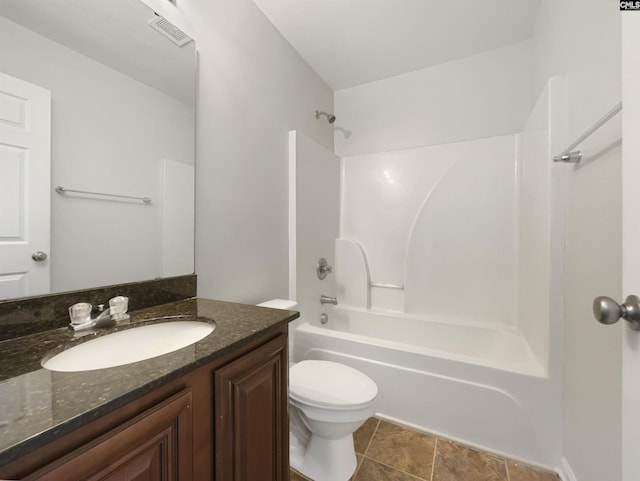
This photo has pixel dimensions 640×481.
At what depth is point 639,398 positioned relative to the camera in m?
0.46

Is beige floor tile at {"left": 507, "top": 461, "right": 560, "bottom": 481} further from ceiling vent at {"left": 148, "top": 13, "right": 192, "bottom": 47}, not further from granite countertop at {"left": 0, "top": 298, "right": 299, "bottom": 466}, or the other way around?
ceiling vent at {"left": 148, "top": 13, "right": 192, "bottom": 47}

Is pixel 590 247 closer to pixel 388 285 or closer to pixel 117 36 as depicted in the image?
pixel 388 285

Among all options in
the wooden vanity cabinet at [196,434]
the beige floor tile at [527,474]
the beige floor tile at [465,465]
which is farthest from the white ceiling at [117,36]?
the beige floor tile at [527,474]

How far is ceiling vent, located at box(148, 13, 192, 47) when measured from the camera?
3.58ft

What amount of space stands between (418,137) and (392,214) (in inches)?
28.2

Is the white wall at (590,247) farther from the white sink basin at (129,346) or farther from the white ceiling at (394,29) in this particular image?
the white sink basin at (129,346)

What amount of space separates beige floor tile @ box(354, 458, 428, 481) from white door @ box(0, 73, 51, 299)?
4.94ft

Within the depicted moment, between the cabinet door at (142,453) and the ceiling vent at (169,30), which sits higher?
the ceiling vent at (169,30)

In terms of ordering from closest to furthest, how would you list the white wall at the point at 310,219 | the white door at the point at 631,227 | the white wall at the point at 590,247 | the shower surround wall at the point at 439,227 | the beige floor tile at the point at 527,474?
1. the white door at the point at 631,227
2. the white wall at the point at 590,247
3. the beige floor tile at the point at 527,474
4. the white wall at the point at 310,219
5. the shower surround wall at the point at 439,227

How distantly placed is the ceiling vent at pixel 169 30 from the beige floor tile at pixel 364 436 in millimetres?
2204

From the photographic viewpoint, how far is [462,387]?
1427mm

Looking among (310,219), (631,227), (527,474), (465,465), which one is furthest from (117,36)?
(527,474)

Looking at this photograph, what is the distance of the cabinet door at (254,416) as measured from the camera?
0.67 meters

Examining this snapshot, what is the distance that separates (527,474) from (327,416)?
3.40ft
